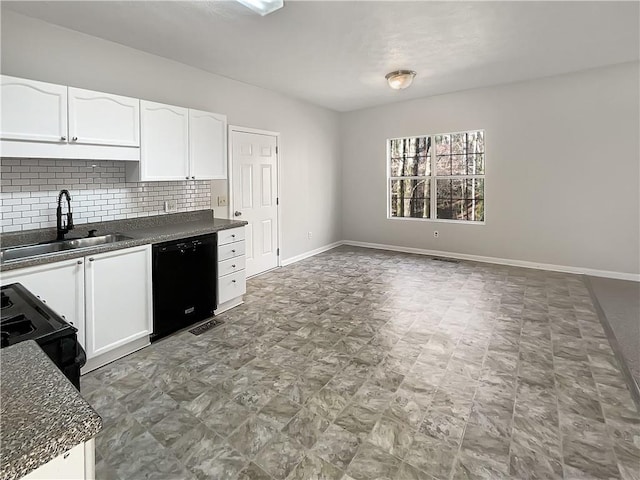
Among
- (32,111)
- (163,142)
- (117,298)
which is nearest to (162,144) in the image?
(163,142)

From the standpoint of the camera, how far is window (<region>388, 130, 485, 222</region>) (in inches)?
232

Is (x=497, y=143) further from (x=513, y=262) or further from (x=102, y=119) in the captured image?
(x=102, y=119)

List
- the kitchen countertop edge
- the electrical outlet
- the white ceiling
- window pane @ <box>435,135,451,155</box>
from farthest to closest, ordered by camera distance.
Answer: window pane @ <box>435,135,451,155</box> < the electrical outlet < the white ceiling < the kitchen countertop edge

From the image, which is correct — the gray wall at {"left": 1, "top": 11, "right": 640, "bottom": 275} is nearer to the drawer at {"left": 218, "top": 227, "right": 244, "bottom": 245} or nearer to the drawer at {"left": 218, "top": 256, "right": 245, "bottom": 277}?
the drawer at {"left": 218, "top": 227, "right": 244, "bottom": 245}

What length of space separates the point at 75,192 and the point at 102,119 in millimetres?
733

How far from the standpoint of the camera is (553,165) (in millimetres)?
5078

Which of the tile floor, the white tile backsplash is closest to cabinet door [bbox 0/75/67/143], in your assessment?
the white tile backsplash

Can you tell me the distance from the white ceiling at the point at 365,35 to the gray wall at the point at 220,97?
0.13 metres

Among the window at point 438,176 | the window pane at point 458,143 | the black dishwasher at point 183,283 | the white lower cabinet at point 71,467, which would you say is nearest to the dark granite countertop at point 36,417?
the white lower cabinet at point 71,467

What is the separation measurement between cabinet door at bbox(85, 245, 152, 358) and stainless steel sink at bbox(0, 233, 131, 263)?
0.87 ft

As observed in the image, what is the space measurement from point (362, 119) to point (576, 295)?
4590 millimetres

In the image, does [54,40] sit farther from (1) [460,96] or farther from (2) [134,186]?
(1) [460,96]

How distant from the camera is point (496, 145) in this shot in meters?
Answer: 5.53

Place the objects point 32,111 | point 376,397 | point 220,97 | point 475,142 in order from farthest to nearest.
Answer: point 475,142
point 220,97
point 32,111
point 376,397
